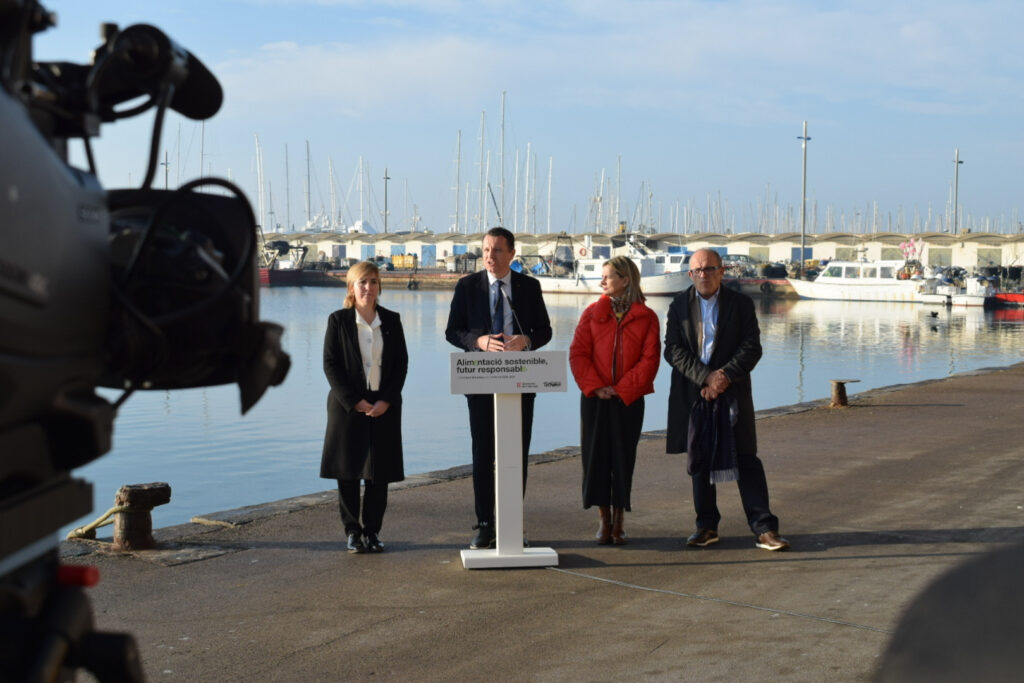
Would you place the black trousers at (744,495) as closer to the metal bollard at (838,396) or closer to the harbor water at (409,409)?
the harbor water at (409,409)

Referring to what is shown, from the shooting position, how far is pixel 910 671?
1434 millimetres

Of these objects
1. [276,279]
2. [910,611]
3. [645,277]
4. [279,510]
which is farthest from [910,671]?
[276,279]

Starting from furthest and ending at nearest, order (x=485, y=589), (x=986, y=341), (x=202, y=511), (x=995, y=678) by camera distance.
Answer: (x=986, y=341) → (x=202, y=511) → (x=485, y=589) → (x=995, y=678)

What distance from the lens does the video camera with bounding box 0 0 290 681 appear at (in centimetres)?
183

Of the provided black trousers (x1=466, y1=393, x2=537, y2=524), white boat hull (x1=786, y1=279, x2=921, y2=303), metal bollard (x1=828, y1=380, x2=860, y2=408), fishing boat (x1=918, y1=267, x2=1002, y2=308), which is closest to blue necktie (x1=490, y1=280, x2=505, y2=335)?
black trousers (x1=466, y1=393, x2=537, y2=524)

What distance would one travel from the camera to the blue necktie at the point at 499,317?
8.23m

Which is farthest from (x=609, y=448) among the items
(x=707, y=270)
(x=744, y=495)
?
(x=707, y=270)

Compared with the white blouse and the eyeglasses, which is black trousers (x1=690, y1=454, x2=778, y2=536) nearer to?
the eyeglasses

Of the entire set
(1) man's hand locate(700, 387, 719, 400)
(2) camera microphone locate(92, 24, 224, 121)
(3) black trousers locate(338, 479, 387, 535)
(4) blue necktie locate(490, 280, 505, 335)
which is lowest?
(3) black trousers locate(338, 479, 387, 535)

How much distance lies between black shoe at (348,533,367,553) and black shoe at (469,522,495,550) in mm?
713

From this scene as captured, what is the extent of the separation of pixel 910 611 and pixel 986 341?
44855 millimetres

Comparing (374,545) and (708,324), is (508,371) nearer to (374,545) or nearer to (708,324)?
(374,545)

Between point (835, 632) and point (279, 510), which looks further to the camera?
point (279, 510)

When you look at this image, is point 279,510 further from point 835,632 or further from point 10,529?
point 10,529
